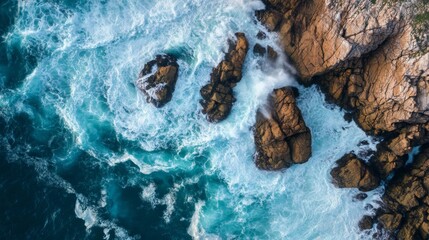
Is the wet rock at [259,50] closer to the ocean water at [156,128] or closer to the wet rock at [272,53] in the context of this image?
the wet rock at [272,53]

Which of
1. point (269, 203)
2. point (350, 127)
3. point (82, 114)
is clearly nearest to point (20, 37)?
point (82, 114)

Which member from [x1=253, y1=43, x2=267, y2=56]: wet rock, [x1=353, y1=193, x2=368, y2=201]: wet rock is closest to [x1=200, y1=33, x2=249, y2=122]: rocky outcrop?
[x1=253, y1=43, x2=267, y2=56]: wet rock

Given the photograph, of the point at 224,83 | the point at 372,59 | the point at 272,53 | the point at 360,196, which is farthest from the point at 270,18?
the point at 360,196

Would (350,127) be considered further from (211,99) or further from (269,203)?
(211,99)

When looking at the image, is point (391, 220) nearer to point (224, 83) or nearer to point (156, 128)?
point (224, 83)

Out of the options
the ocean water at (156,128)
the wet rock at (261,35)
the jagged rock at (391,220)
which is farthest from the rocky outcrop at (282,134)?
the jagged rock at (391,220)
